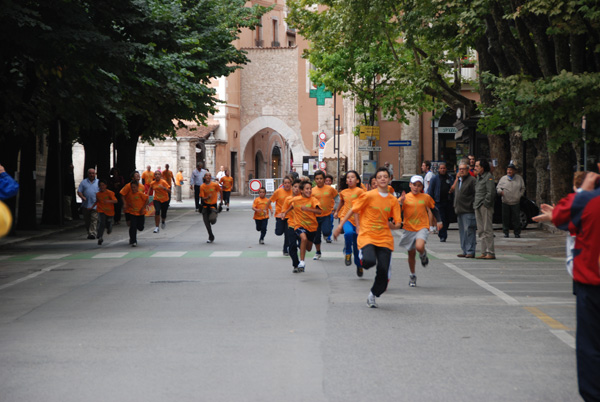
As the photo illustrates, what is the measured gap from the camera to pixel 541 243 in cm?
2200

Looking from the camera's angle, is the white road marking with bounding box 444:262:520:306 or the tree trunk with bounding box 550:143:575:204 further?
the tree trunk with bounding box 550:143:575:204

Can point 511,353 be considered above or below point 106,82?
below

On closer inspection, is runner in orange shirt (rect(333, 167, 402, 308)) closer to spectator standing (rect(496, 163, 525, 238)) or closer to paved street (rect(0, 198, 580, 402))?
paved street (rect(0, 198, 580, 402))

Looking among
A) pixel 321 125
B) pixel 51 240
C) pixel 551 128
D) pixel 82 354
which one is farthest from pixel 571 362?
pixel 321 125

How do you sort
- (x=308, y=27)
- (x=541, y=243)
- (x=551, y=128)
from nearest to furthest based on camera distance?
(x=551, y=128)
(x=541, y=243)
(x=308, y=27)

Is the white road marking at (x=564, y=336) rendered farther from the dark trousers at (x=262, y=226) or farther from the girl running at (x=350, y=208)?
the dark trousers at (x=262, y=226)

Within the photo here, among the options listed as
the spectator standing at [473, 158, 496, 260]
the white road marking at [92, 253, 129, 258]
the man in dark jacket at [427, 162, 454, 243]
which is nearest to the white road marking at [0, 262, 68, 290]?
the white road marking at [92, 253, 129, 258]

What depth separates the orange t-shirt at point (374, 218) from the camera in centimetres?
1130

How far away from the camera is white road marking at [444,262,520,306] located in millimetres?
11648

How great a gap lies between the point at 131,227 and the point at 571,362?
15578 millimetres

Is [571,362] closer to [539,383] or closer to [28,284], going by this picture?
[539,383]

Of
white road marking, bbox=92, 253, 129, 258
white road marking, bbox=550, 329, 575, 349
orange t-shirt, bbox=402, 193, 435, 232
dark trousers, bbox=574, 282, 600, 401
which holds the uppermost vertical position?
orange t-shirt, bbox=402, 193, 435, 232

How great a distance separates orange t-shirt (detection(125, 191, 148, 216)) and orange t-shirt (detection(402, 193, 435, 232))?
32.5 feet

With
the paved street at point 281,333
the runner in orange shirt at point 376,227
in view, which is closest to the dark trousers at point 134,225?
the paved street at point 281,333
